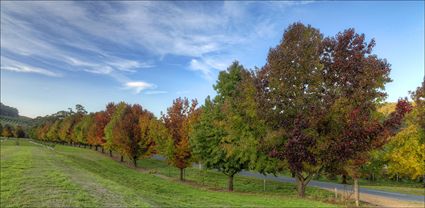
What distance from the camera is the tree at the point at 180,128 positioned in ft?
109

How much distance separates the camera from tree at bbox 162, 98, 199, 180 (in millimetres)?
33281

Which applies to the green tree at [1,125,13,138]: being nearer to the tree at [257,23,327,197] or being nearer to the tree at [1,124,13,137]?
the tree at [1,124,13,137]

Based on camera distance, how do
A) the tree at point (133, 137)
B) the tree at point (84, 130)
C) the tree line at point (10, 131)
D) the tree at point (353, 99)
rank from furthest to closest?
the tree line at point (10, 131), the tree at point (84, 130), the tree at point (133, 137), the tree at point (353, 99)

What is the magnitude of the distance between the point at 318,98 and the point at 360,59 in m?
2.76

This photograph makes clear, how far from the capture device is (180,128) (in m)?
34.9

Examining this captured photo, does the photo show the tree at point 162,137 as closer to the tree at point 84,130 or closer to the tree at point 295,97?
the tree at point 295,97

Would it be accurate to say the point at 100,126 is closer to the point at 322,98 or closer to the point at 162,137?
the point at 162,137

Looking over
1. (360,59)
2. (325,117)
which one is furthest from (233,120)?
(360,59)

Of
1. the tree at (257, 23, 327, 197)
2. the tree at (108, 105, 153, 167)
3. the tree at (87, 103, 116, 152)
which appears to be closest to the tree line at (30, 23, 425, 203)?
the tree at (257, 23, 327, 197)

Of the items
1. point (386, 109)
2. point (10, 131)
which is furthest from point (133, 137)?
point (10, 131)

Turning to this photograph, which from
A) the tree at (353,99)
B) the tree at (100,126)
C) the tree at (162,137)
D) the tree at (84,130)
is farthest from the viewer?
the tree at (84,130)

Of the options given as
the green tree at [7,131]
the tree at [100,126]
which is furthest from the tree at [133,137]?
the green tree at [7,131]

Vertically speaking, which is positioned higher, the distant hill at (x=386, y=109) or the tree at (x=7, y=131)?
the distant hill at (x=386, y=109)

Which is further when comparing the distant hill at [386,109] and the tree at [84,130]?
the tree at [84,130]
